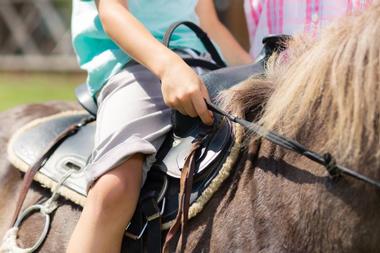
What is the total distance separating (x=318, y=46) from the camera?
2.37 m

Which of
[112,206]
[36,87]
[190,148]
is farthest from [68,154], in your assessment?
[36,87]

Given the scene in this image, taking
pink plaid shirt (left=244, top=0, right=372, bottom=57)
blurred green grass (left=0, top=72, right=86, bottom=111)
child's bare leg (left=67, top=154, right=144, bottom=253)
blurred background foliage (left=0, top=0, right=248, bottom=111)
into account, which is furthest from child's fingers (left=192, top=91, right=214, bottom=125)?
blurred background foliage (left=0, top=0, right=248, bottom=111)

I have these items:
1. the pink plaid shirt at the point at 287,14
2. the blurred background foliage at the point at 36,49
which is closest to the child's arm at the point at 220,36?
the pink plaid shirt at the point at 287,14

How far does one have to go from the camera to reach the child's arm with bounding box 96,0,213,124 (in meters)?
2.46

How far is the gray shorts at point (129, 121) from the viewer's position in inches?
101

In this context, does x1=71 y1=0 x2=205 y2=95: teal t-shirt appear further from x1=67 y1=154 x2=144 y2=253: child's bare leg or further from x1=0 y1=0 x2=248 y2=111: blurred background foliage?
x1=0 y1=0 x2=248 y2=111: blurred background foliage

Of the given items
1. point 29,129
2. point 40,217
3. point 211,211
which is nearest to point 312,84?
point 211,211

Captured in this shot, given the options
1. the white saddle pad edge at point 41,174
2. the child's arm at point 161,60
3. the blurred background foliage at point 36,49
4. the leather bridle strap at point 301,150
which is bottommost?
the blurred background foliage at point 36,49

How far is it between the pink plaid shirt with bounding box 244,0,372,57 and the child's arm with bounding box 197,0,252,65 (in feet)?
0.20

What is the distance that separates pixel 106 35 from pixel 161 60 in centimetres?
53

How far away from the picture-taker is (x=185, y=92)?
2.45 metres

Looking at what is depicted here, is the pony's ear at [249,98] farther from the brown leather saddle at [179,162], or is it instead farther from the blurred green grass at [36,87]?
the blurred green grass at [36,87]

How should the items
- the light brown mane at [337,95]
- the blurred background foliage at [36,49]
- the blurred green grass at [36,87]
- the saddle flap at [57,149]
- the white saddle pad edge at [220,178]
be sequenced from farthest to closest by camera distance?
the blurred background foliage at [36,49]
the blurred green grass at [36,87]
the saddle flap at [57,149]
the white saddle pad edge at [220,178]
the light brown mane at [337,95]

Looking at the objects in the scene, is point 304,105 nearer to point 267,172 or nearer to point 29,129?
point 267,172
